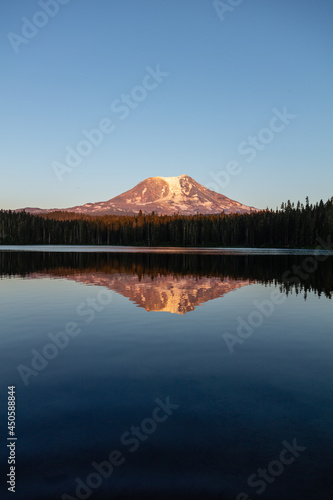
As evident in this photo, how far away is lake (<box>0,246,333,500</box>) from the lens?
628cm

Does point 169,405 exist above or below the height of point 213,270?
above

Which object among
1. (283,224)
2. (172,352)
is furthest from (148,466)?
(283,224)

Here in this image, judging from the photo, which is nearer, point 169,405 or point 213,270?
point 169,405

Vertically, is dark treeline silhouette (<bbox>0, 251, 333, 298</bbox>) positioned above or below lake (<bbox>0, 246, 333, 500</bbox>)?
below

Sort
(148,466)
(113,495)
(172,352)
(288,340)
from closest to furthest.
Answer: (113,495) → (148,466) → (172,352) → (288,340)

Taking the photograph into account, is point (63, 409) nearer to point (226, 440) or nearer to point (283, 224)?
point (226, 440)

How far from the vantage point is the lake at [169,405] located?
628 cm

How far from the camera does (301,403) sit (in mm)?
9359

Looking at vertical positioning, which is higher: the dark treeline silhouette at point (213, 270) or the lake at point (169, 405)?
the lake at point (169, 405)

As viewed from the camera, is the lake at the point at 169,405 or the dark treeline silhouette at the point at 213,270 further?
the dark treeline silhouette at the point at 213,270

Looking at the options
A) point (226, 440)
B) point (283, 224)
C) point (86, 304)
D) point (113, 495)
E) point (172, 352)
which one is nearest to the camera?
point (113, 495)

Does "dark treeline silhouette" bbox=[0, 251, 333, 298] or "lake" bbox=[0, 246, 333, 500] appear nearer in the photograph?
"lake" bbox=[0, 246, 333, 500]

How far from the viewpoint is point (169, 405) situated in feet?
30.0

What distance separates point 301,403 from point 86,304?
672 inches
